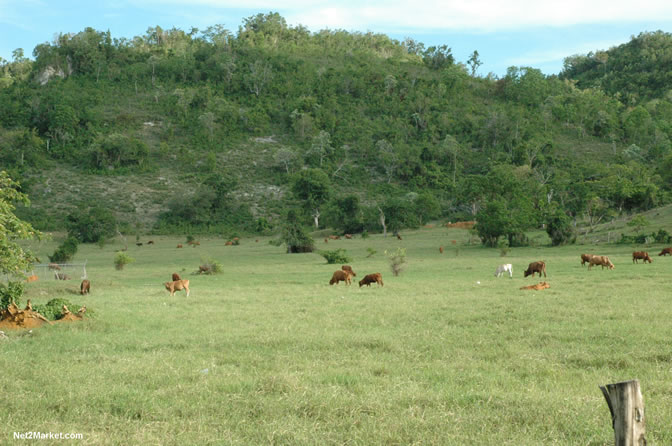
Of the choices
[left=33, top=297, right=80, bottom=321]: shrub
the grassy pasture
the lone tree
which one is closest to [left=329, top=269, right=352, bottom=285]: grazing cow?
the grassy pasture

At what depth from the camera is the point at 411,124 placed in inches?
4818

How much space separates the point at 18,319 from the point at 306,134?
105 meters

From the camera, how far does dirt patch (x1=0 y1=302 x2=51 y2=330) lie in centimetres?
1230

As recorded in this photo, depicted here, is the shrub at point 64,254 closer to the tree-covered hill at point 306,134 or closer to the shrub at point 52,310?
the shrub at point 52,310

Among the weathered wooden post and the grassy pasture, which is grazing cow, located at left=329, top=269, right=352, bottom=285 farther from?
the weathered wooden post

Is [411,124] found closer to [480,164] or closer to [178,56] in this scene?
[480,164]

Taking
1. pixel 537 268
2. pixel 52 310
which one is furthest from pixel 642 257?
pixel 52 310

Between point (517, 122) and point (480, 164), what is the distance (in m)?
15.4

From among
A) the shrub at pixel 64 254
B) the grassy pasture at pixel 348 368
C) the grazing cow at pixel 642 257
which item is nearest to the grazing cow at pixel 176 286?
the grassy pasture at pixel 348 368

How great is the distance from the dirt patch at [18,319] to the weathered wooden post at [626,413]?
12020 millimetres

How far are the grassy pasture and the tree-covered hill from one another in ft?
122

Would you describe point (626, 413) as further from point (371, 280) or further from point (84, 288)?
point (84, 288)

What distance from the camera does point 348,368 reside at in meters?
8.64

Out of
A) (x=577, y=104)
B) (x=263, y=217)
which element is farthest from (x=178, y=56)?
(x=577, y=104)
